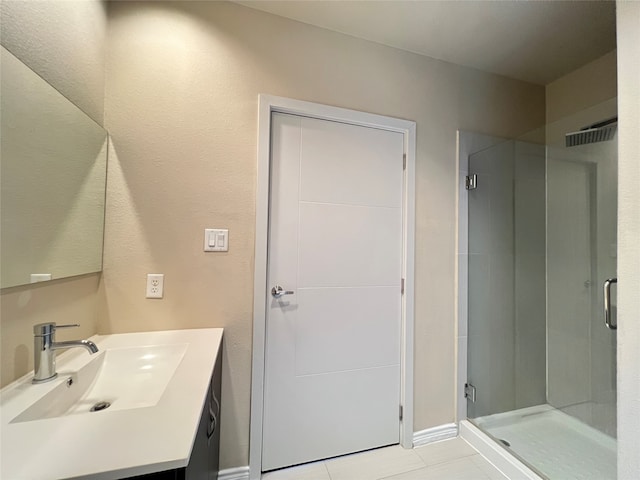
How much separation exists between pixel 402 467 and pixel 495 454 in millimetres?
571

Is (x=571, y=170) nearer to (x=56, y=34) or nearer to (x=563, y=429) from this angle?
(x=563, y=429)

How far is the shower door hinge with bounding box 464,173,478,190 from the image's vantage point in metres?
1.80

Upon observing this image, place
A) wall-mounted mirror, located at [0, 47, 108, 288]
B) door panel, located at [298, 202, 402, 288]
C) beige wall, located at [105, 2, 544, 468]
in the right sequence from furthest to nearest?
door panel, located at [298, 202, 402, 288], beige wall, located at [105, 2, 544, 468], wall-mounted mirror, located at [0, 47, 108, 288]

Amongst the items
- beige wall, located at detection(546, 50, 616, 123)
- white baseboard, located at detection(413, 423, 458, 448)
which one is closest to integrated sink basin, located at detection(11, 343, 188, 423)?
white baseboard, located at detection(413, 423, 458, 448)

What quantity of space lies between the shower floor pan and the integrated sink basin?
1957mm

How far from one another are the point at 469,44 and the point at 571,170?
1.08m

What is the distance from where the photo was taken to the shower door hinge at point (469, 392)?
5.82 ft

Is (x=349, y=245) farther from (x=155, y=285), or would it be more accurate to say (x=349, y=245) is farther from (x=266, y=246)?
(x=155, y=285)

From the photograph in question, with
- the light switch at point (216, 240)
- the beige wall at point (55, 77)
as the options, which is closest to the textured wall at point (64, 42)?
the beige wall at point (55, 77)

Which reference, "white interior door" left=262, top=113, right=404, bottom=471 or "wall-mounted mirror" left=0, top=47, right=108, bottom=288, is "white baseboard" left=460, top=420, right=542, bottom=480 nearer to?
"white interior door" left=262, top=113, right=404, bottom=471

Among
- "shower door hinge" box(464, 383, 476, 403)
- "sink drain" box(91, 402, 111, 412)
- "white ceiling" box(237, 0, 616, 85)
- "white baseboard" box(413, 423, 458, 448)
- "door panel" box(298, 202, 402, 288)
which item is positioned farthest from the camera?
"shower door hinge" box(464, 383, 476, 403)

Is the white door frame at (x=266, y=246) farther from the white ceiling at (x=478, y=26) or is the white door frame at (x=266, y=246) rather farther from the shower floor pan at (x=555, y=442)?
the shower floor pan at (x=555, y=442)

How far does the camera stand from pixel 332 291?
155 cm

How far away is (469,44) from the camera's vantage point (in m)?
1.64
